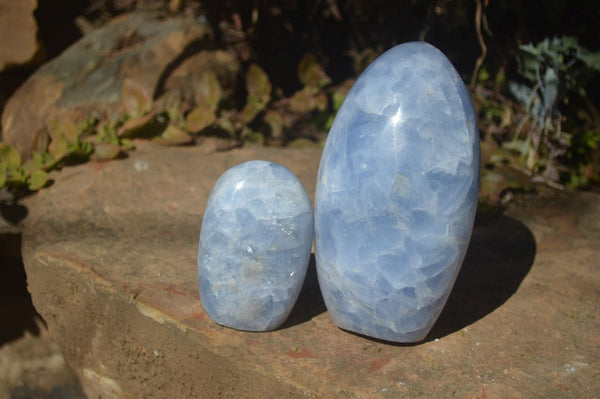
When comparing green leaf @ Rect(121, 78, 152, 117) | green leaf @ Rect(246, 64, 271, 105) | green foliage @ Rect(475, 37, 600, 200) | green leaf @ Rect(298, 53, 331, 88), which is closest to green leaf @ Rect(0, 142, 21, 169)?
green leaf @ Rect(121, 78, 152, 117)

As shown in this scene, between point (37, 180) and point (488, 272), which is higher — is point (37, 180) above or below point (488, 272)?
above

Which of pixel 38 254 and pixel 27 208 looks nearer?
pixel 38 254

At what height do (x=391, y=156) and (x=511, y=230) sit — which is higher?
(x=391, y=156)

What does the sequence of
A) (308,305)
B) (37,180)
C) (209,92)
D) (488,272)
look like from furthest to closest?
(209,92) → (37,180) → (488,272) → (308,305)

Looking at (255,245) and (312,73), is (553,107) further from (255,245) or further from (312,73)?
(255,245)

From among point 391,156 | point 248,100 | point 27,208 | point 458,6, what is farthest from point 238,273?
point 458,6

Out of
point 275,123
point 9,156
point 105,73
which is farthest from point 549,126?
point 9,156

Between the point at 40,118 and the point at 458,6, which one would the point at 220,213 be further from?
the point at 458,6

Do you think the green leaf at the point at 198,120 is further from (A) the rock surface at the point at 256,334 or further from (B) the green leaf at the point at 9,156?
(B) the green leaf at the point at 9,156
